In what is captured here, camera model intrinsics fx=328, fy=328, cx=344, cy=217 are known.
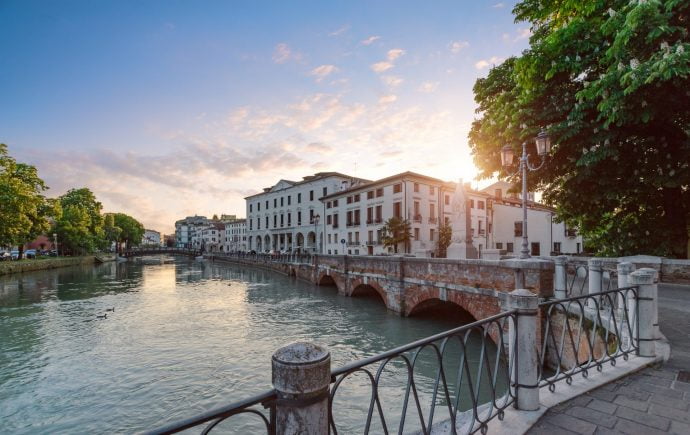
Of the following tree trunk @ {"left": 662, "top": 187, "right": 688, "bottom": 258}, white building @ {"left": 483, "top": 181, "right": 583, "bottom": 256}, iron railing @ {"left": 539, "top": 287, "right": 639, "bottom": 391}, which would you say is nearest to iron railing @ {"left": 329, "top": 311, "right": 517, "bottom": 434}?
iron railing @ {"left": 539, "top": 287, "right": 639, "bottom": 391}

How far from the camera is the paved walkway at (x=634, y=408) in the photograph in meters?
3.02

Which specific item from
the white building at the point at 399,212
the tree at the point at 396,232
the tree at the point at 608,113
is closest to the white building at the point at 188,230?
the white building at the point at 399,212

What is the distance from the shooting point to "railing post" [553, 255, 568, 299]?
Answer: 8133 millimetres

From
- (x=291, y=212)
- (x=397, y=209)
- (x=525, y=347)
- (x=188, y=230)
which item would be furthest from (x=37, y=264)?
(x=188, y=230)

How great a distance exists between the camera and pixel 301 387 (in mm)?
1725

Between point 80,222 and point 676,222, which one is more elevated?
point 80,222

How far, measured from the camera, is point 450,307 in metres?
16.2

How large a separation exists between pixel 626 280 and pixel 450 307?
11802 mm

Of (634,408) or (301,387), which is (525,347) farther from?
(301,387)

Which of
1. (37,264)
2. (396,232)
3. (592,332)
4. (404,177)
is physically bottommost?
(37,264)

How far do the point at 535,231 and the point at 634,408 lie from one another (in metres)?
35.0

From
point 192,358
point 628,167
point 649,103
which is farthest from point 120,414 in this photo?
point 628,167

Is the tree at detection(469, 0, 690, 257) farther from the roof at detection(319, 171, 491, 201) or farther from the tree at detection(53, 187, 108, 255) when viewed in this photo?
the tree at detection(53, 187, 108, 255)

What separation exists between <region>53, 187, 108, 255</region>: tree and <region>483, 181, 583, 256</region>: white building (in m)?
57.9
